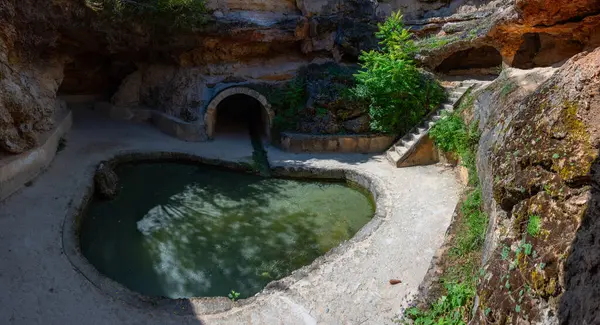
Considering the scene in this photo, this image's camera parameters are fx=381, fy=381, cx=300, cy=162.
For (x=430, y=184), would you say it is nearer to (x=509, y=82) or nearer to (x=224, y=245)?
(x=509, y=82)

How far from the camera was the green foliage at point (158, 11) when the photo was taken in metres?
13.4

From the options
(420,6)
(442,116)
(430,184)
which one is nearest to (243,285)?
(430,184)

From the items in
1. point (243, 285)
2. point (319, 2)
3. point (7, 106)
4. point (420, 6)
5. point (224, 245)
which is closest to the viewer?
point (243, 285)

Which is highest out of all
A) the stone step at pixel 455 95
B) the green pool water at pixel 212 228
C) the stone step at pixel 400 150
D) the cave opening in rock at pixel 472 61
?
the cave opening in rock at pixel 472 61

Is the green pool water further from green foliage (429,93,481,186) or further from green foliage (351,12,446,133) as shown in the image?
green foliage (351,12,446,133)

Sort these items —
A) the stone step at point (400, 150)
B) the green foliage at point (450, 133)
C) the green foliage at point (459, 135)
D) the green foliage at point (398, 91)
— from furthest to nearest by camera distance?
the green foliage at point (398, 91) → the stone step at point (400, 150) → the green foliage at point (450, 133) → the green foliage at point (459, 135)

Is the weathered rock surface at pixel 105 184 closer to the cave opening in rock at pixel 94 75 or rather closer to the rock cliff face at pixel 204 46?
the rock cliff face at pixel 204 46

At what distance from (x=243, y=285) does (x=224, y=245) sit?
150cm

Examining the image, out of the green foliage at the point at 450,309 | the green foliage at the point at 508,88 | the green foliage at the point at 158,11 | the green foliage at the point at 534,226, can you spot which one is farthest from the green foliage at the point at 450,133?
the green foliage at the point at 158,11

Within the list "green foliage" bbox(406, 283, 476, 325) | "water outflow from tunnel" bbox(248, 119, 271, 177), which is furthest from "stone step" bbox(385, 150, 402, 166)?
"green foliage" bbox(406, 283, 476, 325)

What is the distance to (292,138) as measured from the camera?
13.3 m

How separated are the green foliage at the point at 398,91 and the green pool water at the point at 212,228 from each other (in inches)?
120

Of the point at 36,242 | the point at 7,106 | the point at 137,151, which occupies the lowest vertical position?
the point at 36,242

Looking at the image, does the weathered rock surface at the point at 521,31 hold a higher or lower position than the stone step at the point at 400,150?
higher
